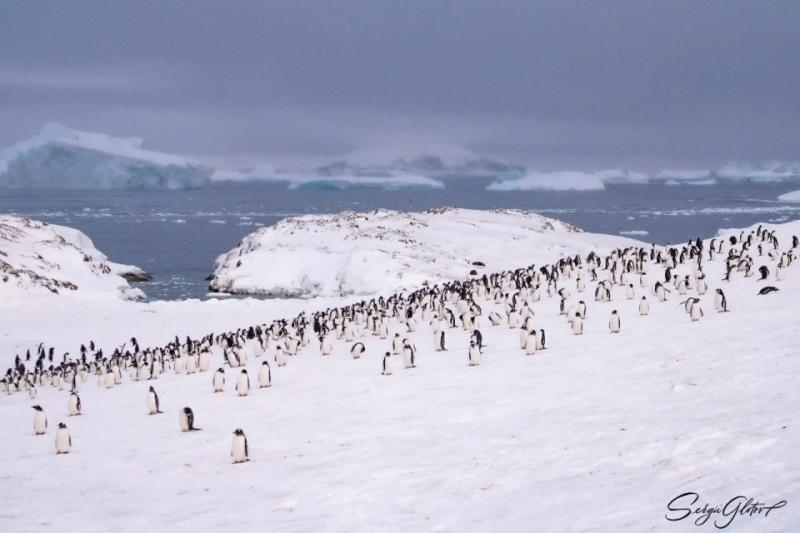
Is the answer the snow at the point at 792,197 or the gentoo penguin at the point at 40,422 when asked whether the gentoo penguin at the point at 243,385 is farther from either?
the snow at the point at 792,197

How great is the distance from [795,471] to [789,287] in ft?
63.3

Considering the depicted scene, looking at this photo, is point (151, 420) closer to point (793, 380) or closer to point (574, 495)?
point (574, 495)

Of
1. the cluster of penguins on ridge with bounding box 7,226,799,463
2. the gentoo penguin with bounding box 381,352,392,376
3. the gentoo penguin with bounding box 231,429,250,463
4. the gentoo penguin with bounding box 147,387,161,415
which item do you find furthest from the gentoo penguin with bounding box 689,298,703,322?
the gentoo penguin with bounding box 147,387,161,415

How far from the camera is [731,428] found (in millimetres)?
13164

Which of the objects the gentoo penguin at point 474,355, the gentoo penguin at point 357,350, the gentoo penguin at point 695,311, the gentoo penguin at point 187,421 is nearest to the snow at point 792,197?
the gentoo penguin at point 695,311

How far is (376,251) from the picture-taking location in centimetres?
6000

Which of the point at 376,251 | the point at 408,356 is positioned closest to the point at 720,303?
the point at 408,356

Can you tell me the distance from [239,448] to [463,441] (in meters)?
3.96

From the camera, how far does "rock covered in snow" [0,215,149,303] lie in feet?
167

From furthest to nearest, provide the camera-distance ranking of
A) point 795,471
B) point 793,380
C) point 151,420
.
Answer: point 151,420 < point 793,380 < point 795,471

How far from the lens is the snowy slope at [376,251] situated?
5731 cm

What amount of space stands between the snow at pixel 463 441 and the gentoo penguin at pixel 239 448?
21 cm

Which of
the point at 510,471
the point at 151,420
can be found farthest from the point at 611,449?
the point at 151,420

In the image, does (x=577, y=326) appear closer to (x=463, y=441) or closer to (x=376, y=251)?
(x=463, y=441)
